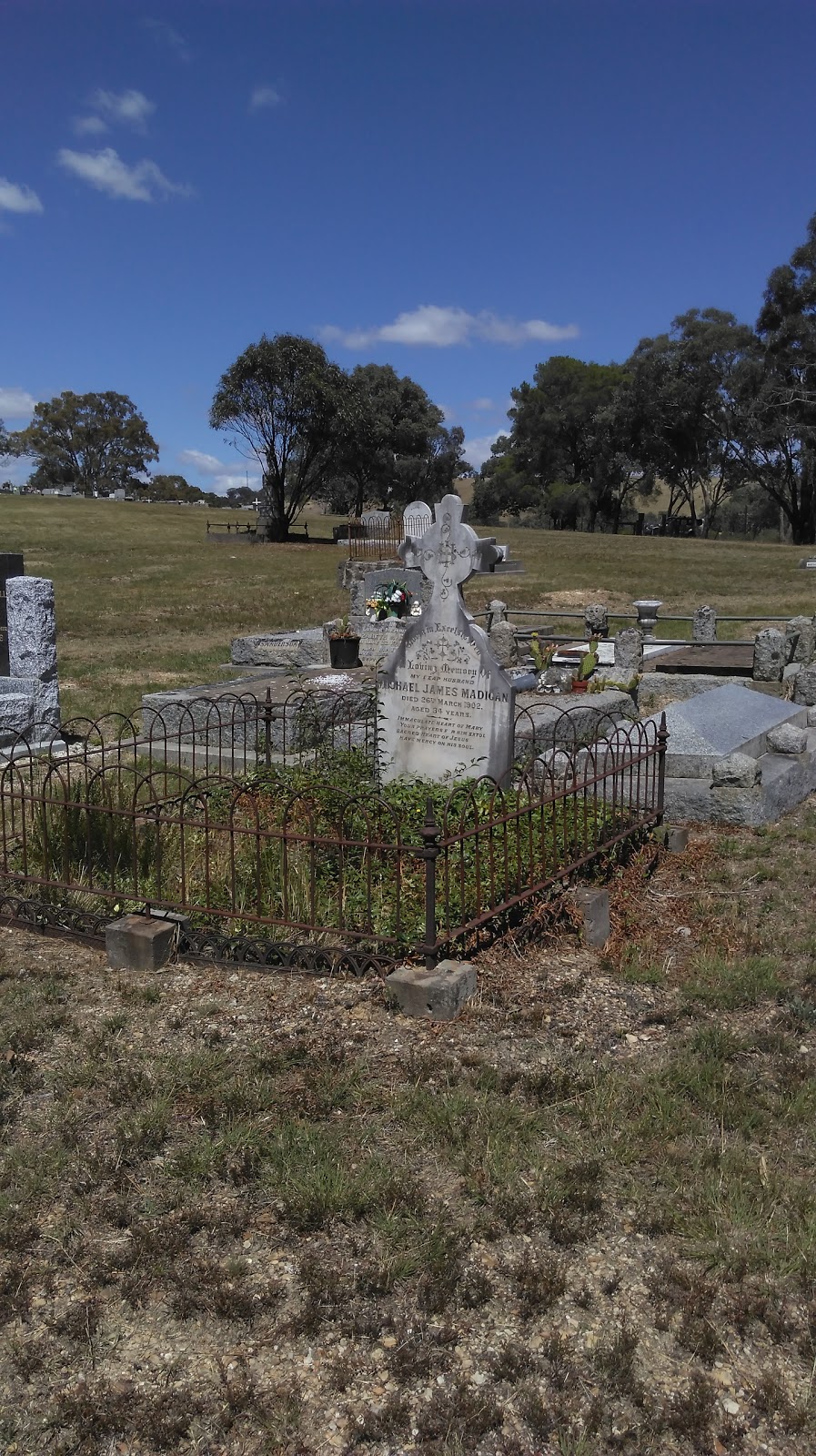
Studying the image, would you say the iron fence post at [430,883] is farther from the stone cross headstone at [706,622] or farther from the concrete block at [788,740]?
the stone cross headstone at [706,622]

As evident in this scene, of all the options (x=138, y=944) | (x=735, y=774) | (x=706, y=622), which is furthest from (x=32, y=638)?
(x=706, y=622)

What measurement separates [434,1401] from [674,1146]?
1.40 metres

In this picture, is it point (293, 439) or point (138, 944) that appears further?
point (293, 439)

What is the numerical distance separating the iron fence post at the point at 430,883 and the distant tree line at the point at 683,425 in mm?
48443

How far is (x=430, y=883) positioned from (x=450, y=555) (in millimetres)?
3239

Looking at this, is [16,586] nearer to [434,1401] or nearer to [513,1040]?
[513,1040]

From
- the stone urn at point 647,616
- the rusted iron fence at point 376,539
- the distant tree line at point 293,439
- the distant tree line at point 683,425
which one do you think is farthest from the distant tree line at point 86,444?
the stone urn at point 647,616

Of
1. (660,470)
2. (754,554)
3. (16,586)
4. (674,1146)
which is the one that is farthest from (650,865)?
(660,470)

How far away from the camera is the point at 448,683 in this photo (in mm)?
7742

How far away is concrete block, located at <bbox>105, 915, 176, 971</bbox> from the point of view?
5664 mm

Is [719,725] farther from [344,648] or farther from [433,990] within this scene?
[344,648]

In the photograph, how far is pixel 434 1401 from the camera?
113 inches

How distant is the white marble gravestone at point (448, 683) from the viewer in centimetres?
755

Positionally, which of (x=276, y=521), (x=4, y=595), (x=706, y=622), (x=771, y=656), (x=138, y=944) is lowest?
(x=138, y=944)
